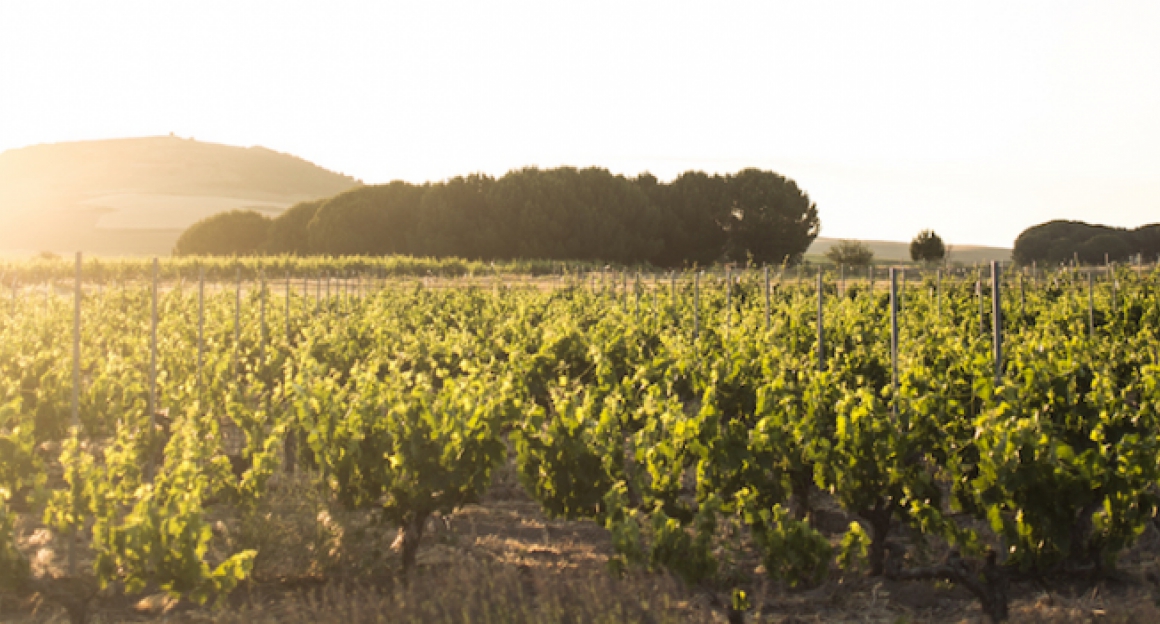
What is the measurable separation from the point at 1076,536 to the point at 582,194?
1432 inches

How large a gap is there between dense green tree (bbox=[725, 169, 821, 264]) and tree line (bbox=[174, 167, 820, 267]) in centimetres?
4

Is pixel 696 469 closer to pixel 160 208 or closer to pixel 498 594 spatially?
pixel 498 594

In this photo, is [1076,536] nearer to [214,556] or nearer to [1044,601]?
[1044,601]

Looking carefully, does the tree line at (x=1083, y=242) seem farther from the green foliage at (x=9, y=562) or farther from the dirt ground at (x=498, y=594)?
the green foliage at (x=9, y=562)

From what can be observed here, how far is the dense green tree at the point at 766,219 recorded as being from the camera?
41312mm

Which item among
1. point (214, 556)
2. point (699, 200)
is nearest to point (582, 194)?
point (699, 200)

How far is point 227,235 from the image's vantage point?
45.0 m

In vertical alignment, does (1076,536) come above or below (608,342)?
below

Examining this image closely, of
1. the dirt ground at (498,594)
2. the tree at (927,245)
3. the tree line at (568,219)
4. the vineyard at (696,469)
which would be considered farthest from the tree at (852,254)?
the dirt ground at (498,594)

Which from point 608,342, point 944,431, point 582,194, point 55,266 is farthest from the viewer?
point 582,194

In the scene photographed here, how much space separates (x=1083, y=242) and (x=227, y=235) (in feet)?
123

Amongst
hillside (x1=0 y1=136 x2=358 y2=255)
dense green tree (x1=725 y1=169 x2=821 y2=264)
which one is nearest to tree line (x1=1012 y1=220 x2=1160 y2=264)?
dense green tree (x1=725 y1=169 x2=821 y2=264)

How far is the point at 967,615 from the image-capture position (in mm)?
4555

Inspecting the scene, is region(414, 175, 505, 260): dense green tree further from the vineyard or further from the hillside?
the hillside
